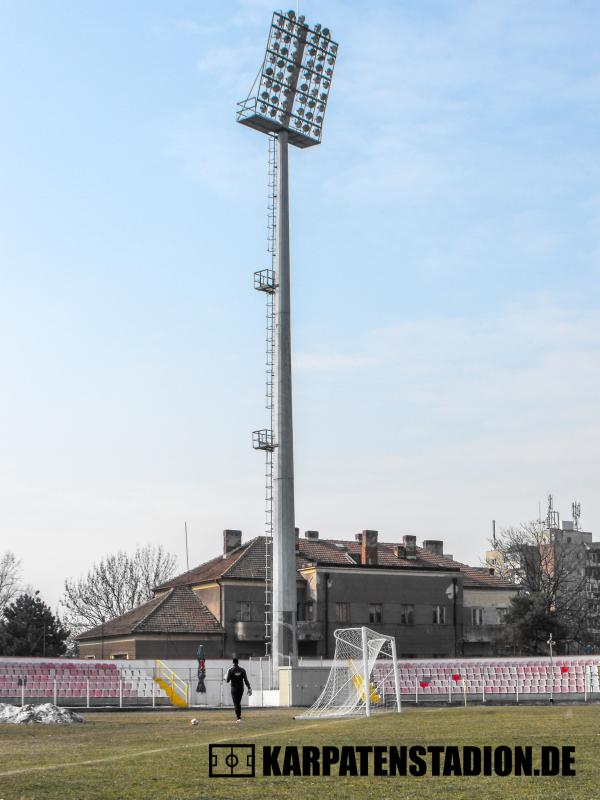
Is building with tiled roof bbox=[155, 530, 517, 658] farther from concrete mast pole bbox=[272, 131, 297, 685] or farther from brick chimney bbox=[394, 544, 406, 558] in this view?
concrete mast pole bbox=[272, 131, 297, 685]

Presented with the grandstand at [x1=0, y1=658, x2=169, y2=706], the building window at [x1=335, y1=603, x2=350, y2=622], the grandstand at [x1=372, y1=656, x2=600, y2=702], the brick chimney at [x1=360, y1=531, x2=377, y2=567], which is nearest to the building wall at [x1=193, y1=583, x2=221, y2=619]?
the building window at [x1=335, y1=603, x2=350, y2=622]

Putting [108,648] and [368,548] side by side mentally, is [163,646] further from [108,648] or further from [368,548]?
[368,548]

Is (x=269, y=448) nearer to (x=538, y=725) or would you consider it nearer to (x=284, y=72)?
(x=284, y=72)

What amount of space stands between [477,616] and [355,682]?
44.9m

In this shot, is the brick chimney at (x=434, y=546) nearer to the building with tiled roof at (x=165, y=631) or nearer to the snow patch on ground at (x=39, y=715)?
the building with tiled roof at (x=165, y=631)

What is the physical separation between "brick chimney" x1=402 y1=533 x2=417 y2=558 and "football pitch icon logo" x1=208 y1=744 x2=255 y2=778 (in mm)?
64600

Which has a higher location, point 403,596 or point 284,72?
point 284,72

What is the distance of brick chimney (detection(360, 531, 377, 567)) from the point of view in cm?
7875

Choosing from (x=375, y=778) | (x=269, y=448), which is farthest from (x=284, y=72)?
(x=375, y=778)

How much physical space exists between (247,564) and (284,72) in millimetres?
32871

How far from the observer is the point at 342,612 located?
75062 millimetres

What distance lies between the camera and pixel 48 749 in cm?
1889

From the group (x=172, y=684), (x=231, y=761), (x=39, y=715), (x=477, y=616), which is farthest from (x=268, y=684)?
(x=231, y=761)

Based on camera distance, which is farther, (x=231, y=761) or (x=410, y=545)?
(x=410, y=545)
